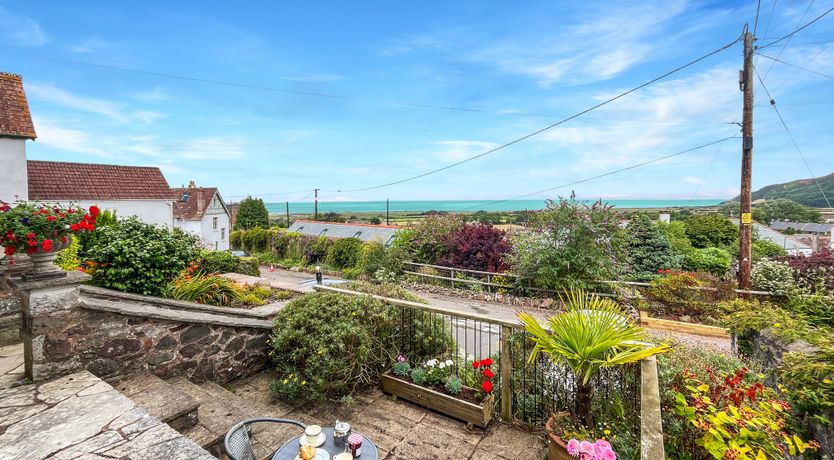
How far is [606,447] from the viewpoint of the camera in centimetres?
211

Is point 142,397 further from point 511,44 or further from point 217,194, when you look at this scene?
point 217,194

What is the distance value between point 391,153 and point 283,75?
1976 cm

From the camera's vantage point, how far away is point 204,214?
2442cm

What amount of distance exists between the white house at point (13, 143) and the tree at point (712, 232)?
79.1 feet

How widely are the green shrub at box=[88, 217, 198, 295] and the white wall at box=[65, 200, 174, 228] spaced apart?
1201 cm

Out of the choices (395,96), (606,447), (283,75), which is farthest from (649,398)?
(395,96)

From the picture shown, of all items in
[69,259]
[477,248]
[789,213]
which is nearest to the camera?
[69,259]

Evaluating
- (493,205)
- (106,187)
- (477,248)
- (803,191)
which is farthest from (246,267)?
(803,191)

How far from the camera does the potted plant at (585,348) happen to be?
8.14 feet

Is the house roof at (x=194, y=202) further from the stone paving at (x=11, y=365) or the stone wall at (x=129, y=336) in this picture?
the stone wall at (x=129, y=336)

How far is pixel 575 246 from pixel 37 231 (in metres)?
9.97

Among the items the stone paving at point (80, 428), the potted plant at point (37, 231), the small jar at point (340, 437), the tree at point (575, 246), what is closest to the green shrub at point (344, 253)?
the tree at point (575, 246)

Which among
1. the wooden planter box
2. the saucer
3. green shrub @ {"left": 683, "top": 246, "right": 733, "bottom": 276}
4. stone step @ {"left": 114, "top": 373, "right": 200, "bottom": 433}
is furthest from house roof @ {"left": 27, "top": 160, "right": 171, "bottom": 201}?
green shrub @ {"left": 683, "top": 246, "right": 733, "bottom": 276}

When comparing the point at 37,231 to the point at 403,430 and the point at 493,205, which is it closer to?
the point at 403,430
